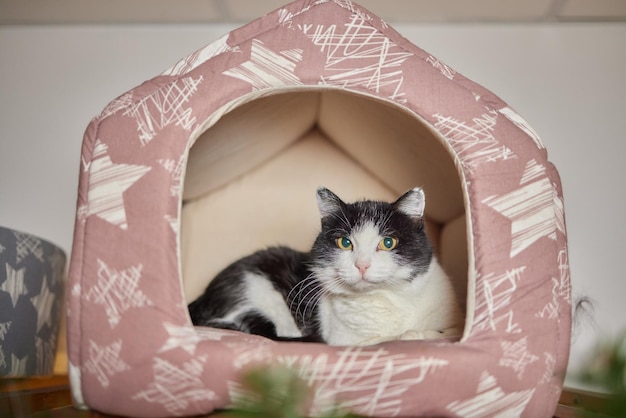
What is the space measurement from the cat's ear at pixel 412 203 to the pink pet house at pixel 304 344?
0.57 feet

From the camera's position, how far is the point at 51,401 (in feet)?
4.63

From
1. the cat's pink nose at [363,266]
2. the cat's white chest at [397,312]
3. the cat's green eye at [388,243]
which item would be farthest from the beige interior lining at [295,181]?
the cat's pink nose at [363,266]

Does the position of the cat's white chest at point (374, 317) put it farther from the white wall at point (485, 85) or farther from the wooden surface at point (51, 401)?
the white wall at point (485, 85)

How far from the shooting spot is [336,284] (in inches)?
58.1

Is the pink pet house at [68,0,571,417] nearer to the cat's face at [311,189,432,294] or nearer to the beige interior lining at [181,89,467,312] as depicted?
the cat's face at [311,189,432,294]

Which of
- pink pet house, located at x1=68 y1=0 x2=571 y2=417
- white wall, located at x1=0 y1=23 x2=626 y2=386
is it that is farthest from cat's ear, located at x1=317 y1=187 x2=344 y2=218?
white wall, located at x1=0 y1=23 x2=626 y2=386

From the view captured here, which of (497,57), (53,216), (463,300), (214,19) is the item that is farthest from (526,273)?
(53,216)

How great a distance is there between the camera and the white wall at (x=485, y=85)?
6.83 feet

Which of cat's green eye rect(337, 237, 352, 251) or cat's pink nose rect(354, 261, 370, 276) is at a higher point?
cat's green eye rect(337, 237, 352, 251)

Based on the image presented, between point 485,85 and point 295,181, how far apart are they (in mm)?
896

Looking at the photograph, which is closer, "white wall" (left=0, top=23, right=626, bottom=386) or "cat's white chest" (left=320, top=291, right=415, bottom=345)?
"cat's white chest" (left=320, top=291, right=415, bottom=345)

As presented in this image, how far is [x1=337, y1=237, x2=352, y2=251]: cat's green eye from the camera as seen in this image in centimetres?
144

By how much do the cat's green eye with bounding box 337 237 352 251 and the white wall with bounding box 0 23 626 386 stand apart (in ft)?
3.55

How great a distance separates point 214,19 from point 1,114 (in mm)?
1057
